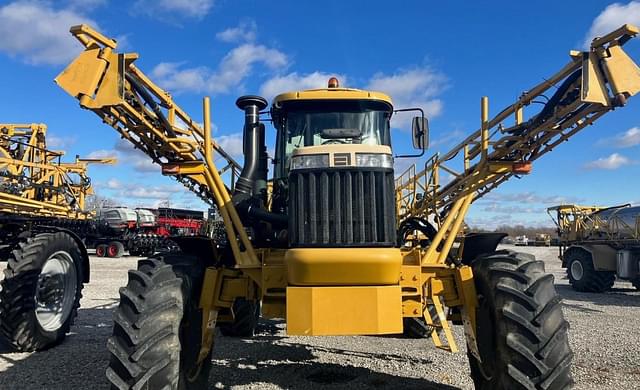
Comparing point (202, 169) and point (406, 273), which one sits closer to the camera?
point (406, 273)

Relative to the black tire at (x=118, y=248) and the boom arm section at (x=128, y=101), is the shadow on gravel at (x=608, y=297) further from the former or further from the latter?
the black tire at (x=118, y=248)

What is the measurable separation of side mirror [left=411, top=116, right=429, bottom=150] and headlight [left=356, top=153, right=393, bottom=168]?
1536 millimetres

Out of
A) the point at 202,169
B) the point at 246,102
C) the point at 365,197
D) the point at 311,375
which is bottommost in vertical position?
the point at 311,375

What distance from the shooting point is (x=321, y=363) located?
6.77 meters

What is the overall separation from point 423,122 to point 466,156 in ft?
5.18

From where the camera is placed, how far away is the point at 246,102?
600 centimetres

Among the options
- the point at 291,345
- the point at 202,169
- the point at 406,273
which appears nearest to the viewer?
the point at 406,273

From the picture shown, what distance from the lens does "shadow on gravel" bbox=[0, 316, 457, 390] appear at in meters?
5.83

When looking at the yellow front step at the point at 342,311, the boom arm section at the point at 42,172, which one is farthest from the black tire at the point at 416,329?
the boom arm section at the point at 42,172

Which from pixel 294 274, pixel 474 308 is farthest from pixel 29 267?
pixel 474 308

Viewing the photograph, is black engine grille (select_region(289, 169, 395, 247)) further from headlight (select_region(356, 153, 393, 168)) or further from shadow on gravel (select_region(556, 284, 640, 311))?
shadow on gravel (select_region(556, 284, 640, 311))

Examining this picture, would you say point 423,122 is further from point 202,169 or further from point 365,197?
point 202,169

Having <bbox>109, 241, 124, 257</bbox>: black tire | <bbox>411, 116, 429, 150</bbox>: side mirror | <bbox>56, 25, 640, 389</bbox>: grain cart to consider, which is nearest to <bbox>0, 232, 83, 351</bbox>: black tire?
<bbox>56, 25, 640, 389</bbox>: grain cart

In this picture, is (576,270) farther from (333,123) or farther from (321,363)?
(333,123)
